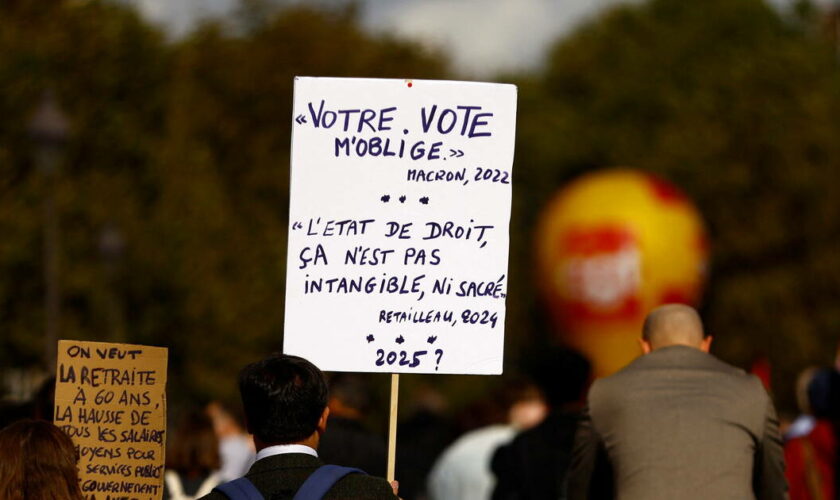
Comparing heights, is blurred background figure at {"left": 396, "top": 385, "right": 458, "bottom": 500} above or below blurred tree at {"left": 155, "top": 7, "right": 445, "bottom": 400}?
below

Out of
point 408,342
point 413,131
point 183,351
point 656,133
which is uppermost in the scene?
point 656,133

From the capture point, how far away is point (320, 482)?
171 inches

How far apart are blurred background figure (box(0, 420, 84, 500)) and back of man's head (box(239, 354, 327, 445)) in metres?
0.61

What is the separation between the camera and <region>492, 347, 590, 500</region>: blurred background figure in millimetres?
7754

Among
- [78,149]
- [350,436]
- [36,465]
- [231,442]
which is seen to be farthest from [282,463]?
[78,149]

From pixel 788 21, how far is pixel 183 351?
2453 centimetres

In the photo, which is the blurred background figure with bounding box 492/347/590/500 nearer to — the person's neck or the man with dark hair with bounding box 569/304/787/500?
the man with dark hair with bounding box 569/304/787/500

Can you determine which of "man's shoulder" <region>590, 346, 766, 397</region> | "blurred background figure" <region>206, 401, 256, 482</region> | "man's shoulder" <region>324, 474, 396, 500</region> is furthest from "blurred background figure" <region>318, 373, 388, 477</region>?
"man's shoulder" <region>324, 474, 396, 500</region>

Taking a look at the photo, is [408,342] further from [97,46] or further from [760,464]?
[97,46]

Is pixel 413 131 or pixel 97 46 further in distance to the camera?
pixel 97 46

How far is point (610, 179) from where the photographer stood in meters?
28.7

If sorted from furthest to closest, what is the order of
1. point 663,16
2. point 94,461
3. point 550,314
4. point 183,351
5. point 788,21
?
point 663,16 → point 788,21 → point 550,314 → point 183,351 → point 94,461

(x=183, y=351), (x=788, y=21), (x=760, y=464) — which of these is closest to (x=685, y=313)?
(x=760, y=464)

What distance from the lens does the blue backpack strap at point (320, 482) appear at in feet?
14.1
